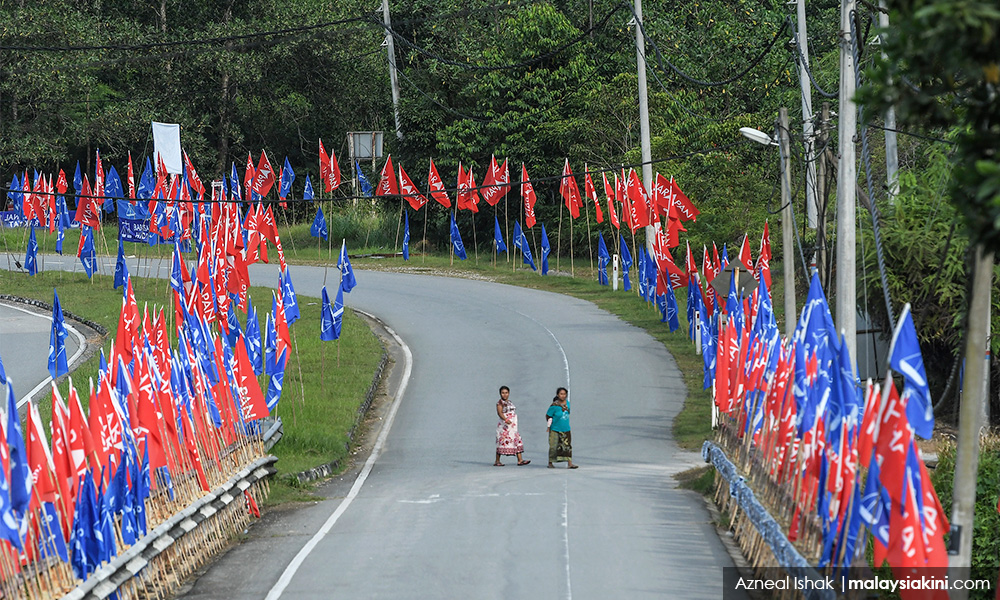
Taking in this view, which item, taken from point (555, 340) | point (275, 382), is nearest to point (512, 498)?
point (275, 382)

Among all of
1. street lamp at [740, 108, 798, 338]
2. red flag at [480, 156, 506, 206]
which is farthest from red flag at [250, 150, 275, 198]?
street lamp at [740, 108, 798, 338]

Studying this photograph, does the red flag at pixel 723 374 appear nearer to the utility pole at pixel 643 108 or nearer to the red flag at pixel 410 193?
A: the utility pole at pixel 643 108

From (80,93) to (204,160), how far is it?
6139mm

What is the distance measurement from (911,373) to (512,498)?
25.4 ft

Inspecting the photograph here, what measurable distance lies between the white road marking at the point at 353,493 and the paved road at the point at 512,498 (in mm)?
89

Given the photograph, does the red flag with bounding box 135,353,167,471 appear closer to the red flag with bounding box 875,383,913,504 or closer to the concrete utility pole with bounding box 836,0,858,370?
the red flag with bounding box 875,383,913,504

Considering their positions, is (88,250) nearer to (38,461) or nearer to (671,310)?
(671,310)

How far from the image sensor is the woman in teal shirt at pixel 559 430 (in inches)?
774

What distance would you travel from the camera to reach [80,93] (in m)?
54.5

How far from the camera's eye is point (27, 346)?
30.6 metres

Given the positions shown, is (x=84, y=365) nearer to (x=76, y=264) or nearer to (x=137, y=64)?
(x=76, y=264)

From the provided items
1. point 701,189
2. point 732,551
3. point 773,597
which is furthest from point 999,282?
point 701,189

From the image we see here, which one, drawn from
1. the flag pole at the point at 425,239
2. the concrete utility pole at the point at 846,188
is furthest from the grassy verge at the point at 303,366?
the flag pole at the point at 425,239

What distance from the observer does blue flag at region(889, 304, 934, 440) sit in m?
9.20
